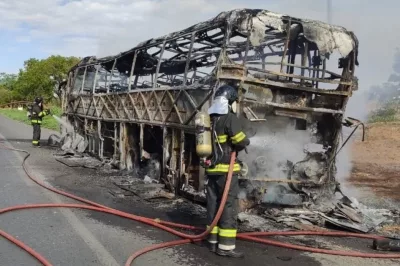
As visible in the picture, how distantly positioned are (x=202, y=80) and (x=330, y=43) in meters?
2.05

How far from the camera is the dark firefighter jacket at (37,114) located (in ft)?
50.8

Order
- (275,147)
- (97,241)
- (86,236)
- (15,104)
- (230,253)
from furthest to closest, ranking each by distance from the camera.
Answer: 1. (15,104)
2. (275,147)
3. (86,236)
4. (97,241)
5. (230,253)

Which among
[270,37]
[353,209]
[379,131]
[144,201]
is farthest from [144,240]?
[379,131]

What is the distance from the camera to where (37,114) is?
1562cm

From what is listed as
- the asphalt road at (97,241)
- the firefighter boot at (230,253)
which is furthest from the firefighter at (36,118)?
the firefighter boot at (230,253)

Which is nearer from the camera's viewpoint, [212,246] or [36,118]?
[212,246]

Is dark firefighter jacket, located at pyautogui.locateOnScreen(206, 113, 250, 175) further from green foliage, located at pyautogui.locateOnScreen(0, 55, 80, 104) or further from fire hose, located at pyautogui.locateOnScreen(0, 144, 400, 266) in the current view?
green foliage, located at pyautogui.locateOnScreen(0, 55, 80, 104)

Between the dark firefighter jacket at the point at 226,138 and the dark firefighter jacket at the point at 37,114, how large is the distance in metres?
11.9

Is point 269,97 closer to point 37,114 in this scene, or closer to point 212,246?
point 212,246

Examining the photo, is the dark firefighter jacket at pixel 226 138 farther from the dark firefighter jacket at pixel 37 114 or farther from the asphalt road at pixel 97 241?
the dark firefighter jacket at pixel 37 114

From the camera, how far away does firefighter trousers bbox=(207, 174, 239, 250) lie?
4.89 meters

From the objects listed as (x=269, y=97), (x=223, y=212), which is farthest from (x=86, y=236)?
(x=269, y=97)

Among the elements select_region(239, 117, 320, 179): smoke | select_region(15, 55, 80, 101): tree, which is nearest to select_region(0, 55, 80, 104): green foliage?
select_region(15, 55, 80, 101): tree

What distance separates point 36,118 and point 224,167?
12063 mm
